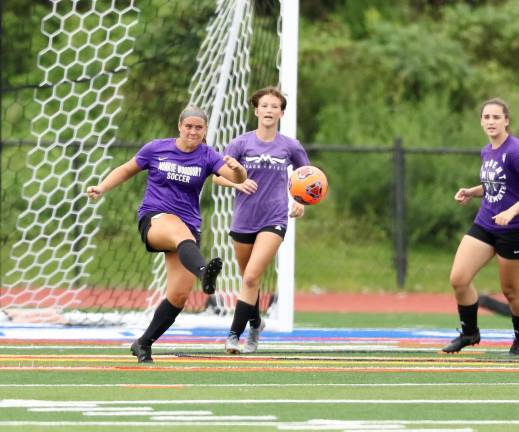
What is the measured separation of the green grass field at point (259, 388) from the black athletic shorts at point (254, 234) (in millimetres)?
917

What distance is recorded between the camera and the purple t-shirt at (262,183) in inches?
431

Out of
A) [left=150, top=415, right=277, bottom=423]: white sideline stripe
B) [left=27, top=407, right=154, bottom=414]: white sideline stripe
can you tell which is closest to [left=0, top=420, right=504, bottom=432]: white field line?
[left=150, top=415, right=277, bottom=423]: white sideline stripe

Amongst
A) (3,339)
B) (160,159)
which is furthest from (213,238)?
(160,159)

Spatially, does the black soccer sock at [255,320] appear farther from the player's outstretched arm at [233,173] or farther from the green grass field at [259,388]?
the player's outstretched arm at [233,173]

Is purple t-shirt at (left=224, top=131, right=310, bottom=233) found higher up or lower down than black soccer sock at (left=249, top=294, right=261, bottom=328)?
higher up

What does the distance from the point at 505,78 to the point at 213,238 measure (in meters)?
15.7

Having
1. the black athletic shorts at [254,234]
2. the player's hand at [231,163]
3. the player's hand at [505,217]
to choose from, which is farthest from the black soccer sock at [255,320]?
the player's hand at [505,217]

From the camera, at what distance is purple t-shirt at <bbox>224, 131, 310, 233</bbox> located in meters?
10.9

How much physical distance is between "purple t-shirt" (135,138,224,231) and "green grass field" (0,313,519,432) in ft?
3.63

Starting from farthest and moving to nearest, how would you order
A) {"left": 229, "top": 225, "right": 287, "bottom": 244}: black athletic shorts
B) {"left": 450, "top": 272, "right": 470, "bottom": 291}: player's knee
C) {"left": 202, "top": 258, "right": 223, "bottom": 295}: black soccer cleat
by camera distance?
{"left": 229, "top": 225, "right": 287, "bottom": 244}: black athletic shorts
{"left": 450, "top": 272, "right": 470, "bottom": 291}: player's knee
{"left": 202, "top": 258, "right": 223, "bottom": 295}: black soccer cleat

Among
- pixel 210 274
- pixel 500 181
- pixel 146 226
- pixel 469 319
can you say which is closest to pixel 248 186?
pixel 146 226

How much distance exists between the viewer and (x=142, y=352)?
9789 millimetres

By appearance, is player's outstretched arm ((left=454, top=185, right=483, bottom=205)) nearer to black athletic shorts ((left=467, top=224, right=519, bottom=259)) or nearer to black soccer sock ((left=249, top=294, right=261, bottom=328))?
black athletic shorts ((left=467, top=224, right=519, bottom=259))

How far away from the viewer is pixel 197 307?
1563 cm
